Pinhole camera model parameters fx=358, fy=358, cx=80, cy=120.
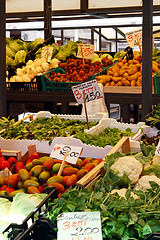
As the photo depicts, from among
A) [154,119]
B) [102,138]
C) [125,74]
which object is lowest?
[102,138]

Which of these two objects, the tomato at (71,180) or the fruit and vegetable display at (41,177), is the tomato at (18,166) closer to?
the fruit and vegetable display at (41,177)

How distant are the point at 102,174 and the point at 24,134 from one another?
3.90ft

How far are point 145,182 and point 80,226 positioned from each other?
A: 2.04 feet

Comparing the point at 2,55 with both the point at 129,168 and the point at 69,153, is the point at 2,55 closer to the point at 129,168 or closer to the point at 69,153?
the point at 69,153

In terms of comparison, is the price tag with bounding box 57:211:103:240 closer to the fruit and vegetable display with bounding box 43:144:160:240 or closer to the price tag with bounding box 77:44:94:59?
the fruit and vegetable display with bounding box 43:144:160:240

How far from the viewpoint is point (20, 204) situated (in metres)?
1.51

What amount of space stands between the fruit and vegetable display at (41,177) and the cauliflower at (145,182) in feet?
1.23

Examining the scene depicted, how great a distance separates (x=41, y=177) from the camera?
2.05 metres

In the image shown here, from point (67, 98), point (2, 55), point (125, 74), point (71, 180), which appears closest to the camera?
point (71, 180)

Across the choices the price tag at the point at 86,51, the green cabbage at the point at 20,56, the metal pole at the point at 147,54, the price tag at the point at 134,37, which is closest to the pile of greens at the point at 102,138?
the metal pole at the point at 147,54

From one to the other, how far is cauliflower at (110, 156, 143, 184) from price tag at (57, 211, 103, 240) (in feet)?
1.72

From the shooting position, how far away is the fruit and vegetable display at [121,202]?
4.31 ft

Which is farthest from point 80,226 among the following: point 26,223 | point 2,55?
point 2,55

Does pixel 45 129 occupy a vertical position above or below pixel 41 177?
above
